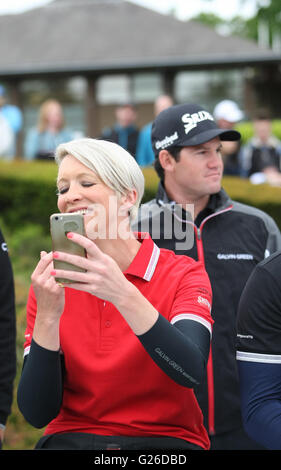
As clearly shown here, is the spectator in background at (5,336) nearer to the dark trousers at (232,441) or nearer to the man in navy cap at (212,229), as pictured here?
the man in navy cap at (212,229)

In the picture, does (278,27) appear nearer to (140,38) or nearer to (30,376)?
(140,38)

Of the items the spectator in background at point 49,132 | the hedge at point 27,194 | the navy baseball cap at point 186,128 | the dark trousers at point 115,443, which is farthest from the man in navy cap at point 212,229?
the spectator in background at point 49,132

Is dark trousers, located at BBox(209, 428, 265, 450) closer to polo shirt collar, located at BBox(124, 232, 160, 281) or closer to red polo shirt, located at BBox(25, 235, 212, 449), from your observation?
red polo shirt, located at BBox(25, 235, 212, 449)

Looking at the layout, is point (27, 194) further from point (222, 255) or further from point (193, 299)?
point (193, 299)

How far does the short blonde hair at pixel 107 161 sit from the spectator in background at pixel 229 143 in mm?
6442

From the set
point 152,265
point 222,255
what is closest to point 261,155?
point 222,255

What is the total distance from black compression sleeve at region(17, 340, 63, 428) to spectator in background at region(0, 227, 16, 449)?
0.83 metres

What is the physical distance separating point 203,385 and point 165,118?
152 cm

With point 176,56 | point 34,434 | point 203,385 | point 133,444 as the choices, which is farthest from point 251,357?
point 176,56

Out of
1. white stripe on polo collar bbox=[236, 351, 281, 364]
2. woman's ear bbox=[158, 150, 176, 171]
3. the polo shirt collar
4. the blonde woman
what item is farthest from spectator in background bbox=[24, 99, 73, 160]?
white stripe on polo collar bbox=[236, 351, 281, 364]

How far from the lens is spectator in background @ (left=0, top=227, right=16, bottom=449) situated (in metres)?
3.22

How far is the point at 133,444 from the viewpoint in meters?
2.36

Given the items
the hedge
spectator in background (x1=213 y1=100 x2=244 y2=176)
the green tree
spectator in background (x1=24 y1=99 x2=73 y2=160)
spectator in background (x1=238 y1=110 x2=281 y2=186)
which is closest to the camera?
spectator in background (x1=213 y1=100 x2=244 y2=176)

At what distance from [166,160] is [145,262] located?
55.7 inches
